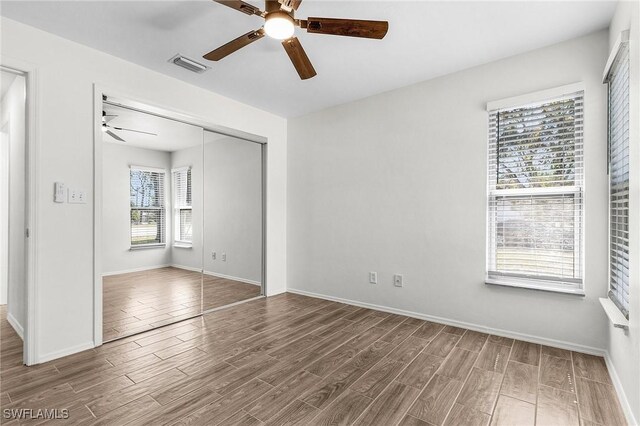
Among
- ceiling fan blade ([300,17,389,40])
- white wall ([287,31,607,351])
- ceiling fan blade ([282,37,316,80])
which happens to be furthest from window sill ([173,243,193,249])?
ceiling fan blade ([300,17,389,40])

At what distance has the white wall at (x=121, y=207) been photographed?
9.55ft

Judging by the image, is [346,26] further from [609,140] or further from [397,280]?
[397,280]

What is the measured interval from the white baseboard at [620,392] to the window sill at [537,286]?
473 millimetres

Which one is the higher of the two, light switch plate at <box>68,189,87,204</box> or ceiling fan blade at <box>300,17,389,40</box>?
ceiling fan blade at <box>300,17,389,40</box>

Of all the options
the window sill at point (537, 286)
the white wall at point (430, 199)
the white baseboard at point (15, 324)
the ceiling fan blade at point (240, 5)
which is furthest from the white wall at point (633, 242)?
the white baseboard at point (15, 324)

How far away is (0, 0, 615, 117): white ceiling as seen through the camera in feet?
7.13

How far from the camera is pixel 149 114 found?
3.17m

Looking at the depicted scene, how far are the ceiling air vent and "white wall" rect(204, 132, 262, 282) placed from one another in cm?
83

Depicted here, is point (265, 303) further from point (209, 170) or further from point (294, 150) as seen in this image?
point (294, 150)

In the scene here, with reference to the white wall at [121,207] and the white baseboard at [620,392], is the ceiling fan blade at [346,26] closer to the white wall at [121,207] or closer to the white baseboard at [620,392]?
the white wall at [121,207]

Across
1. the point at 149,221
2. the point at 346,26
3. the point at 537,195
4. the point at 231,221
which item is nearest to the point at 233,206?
the point at 231,221

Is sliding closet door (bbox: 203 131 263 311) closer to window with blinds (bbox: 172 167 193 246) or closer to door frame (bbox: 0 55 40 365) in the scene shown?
window with blinds (bbox: 172 167 193 246)

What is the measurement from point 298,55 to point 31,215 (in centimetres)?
233

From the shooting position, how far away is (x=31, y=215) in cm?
235
